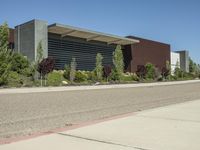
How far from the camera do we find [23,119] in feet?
34.8

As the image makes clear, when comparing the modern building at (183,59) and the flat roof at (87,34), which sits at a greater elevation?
the flat roof at (87,34)

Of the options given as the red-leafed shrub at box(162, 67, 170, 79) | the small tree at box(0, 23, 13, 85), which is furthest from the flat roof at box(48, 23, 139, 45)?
the small tree at box(0, 23, 13, 85)

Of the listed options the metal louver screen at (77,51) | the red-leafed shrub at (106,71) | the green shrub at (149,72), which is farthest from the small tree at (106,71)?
the green shrub at (149,72)

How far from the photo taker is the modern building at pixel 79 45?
45500 millimetres

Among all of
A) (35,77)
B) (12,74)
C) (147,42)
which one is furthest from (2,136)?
(147,42)

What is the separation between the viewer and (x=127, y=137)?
721 centimetres

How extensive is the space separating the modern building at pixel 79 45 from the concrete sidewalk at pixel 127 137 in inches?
1433

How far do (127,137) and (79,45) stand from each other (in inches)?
1966

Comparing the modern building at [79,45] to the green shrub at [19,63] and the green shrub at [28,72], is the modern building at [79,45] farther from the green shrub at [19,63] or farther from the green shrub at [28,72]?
the green shrub at [19,63]

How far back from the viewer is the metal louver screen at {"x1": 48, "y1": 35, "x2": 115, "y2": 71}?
51344mm

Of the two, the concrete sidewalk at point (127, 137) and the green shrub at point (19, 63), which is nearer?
the concrete sidewalk at point (127, 137)

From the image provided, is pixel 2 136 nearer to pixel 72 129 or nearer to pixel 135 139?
pixel 72 129

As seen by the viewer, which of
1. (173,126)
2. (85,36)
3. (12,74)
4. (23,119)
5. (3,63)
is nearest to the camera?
(173,126)

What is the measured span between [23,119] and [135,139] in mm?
4706
